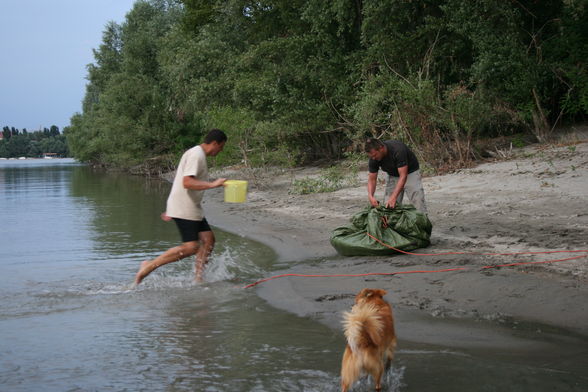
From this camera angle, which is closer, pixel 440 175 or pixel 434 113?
pixel 440 175

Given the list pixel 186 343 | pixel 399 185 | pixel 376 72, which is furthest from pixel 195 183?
pixel 376 72

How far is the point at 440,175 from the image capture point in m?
15.3

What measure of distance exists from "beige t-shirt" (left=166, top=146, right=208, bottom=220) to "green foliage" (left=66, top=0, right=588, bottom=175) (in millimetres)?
10089

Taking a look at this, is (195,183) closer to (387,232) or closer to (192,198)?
(192,198)

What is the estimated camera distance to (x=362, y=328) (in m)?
3.87

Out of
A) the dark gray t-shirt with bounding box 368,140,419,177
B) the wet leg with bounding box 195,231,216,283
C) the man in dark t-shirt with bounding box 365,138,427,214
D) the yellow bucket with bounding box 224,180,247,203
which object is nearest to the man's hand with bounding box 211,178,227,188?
the yellow bucket with bounding box 224,180,247,203

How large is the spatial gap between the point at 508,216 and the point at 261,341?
5766 mm

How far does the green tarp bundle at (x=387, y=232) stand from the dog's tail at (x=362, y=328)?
4200mm

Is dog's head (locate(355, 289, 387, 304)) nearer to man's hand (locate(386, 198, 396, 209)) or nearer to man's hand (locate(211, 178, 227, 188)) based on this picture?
man's hand (locate(211, 178, 227, 188))

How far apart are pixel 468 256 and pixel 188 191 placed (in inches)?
142

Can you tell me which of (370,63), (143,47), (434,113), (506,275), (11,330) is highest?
(143,47)

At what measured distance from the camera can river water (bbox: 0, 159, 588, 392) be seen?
4.67 metres

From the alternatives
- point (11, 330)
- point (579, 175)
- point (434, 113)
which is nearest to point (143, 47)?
point (434, 113)

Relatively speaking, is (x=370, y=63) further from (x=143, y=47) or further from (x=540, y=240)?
(x=143, y=47)
